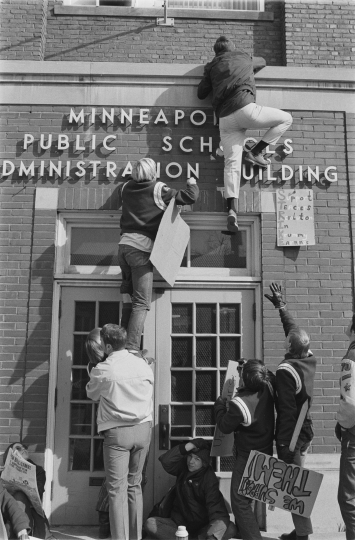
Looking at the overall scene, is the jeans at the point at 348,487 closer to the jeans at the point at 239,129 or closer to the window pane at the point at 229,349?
the window pane at the point at 229,349

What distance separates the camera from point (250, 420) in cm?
520

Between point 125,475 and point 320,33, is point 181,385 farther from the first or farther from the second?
point 320,33

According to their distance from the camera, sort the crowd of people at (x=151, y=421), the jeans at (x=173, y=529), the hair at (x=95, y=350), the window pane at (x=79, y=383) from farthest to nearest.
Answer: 1. the window pane at (x=79, y=383)
2. the hair at (x=95, y=350)
3. the jeans at (x=173, y=529)
4. the crowd of people at (x=151, y=421)

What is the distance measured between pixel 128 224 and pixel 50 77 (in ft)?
7.18

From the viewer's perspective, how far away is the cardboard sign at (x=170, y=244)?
5992 millimetres

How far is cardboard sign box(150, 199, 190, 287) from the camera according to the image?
5992mm

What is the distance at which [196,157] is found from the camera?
22.6 feet

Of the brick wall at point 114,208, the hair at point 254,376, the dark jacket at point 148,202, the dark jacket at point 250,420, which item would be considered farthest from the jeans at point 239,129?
the dark jacket at point 250,420

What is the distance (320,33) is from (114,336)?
4645mm

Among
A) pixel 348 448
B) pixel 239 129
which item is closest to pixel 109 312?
pixel 239 129

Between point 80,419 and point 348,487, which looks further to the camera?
point 80,419

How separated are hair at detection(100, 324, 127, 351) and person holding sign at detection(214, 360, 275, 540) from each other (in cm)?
109

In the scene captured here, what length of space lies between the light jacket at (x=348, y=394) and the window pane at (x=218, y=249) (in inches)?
81.0

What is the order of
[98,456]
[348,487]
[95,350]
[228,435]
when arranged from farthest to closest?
[98,456]
[228,435]
[95,350]
[348,487]
